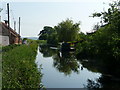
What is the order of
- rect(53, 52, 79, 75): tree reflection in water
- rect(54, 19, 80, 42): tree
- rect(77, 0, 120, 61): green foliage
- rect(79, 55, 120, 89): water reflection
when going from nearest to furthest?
rect(79, 55, 120, 89): water reflection, rect(77, 0, 120, 61): green foliage, rect(53, 52, 79, 75): tree reflection in water, rect(54, 19, 80, 42): tree

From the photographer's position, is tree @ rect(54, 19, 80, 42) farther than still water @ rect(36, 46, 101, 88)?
Yes

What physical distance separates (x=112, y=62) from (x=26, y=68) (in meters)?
9.09

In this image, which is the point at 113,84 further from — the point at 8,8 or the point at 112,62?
the point at 8,8

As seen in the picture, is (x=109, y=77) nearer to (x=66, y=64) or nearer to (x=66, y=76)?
(x=66, y=76)

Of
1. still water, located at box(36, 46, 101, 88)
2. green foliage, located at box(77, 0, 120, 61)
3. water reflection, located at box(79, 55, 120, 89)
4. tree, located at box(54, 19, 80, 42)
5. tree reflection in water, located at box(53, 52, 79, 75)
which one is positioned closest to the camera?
water reflection, located at box(79, 55, 120, 89)

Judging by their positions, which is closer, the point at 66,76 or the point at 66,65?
the point at 66,76

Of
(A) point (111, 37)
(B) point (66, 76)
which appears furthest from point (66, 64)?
(A) point (111, 37)

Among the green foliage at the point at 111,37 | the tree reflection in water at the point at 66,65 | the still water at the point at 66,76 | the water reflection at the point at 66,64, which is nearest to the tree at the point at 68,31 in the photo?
the water reflection at the point at 66,64

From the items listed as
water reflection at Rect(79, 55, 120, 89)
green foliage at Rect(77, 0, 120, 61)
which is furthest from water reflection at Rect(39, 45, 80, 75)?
green foliage at Rect(77, 0, 120, 61)

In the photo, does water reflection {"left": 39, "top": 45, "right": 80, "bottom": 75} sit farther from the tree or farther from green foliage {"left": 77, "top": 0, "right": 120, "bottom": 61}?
the tree

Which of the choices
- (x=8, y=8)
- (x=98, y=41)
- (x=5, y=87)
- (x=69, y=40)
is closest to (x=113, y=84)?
(x=98, y=41)

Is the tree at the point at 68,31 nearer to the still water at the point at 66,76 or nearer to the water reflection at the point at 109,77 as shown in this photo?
the still water at the point at 66,76

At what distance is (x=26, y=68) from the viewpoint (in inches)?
384

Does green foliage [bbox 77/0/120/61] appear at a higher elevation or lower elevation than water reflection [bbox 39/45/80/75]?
higher
